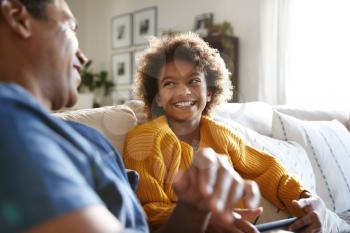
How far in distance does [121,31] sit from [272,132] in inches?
151

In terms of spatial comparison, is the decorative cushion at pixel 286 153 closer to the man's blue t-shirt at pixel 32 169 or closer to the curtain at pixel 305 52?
the man's blue t-shirt at pixel 32 169

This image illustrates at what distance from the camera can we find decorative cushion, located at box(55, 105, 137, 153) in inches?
50.2

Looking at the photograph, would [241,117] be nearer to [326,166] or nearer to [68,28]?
[326,166]

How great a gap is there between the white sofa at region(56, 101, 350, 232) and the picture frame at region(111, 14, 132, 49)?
3.44m

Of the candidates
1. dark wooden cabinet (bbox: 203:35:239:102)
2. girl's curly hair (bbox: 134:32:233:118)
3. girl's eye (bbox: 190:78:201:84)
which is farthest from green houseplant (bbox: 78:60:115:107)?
girl's eye (bbox: 190:78:201:84)

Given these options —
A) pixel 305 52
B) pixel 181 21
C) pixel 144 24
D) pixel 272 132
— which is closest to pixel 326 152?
pixel 272 132

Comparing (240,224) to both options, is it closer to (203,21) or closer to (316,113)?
(316,113)

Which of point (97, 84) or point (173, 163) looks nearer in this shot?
point (173, 163)

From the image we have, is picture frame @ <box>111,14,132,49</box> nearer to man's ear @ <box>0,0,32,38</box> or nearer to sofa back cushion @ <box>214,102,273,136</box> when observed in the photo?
sofa back cushion @ <box>214,102,273,136</box>

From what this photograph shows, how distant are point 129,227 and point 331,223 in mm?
1001

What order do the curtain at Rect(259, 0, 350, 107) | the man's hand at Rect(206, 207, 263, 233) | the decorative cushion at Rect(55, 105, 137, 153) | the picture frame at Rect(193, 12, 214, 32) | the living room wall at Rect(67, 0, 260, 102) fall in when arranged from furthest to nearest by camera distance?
the picture frame at Rect(193, 12, 214, 32), the living room wall at Rect(67, 0, 260, 102), the curtain at Rect(259, 0, 350, 107), the decorative cushion at Rect(55, 105, 137, 153), the man's hand at Rect(206, 207, 263, 233)

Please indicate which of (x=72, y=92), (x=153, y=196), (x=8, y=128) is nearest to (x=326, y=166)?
(x=153, y=196)

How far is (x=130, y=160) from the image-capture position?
48.1 inches

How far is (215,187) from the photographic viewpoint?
54 cm
